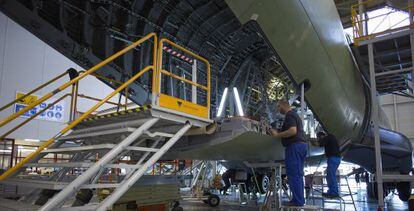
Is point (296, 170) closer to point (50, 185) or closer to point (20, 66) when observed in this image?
point (50, 185)

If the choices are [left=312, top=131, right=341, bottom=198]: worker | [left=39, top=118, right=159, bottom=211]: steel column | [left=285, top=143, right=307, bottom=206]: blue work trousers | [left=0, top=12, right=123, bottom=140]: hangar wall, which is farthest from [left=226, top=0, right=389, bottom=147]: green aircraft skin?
[left=0, top=12, right=123, bottom=140]: hangar wall

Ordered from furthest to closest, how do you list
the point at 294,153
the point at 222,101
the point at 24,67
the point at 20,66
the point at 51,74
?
1. the point at 51,74
2. the point at 24,67
3. the point at 20,66
4. the point at 222,101
5. the point at 294,153

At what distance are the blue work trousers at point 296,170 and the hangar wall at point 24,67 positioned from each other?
18485mm

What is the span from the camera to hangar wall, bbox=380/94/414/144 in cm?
3394

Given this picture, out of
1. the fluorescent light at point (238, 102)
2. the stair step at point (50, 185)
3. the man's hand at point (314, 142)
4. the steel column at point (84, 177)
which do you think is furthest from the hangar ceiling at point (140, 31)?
the stair step at point (50, 185)

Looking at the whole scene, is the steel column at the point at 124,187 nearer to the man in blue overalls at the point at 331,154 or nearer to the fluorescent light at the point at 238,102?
the man in blue overalls at the point at 331,154

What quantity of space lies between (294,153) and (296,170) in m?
Result: 0.28

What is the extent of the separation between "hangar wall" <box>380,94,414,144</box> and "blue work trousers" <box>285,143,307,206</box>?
33892mm

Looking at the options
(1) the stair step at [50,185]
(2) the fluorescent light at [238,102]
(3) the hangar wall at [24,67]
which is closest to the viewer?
(1) the stair step at [50,185]

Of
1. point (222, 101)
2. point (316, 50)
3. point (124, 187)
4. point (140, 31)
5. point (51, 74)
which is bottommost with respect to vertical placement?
point (124, 187)

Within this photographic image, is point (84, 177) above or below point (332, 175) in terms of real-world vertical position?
above

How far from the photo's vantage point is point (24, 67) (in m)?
20.6

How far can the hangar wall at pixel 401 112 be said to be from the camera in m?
33.9

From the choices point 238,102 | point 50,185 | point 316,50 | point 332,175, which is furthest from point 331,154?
point 50,185
